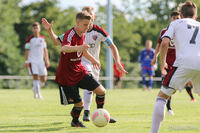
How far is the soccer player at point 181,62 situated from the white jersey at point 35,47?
10.6m

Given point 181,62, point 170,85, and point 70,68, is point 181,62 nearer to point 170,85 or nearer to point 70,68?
point 170,85

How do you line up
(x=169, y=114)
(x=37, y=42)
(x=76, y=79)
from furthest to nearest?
1. (x=37, y=42)
2. (x=169, y=114)
3. (x=76, y=79)

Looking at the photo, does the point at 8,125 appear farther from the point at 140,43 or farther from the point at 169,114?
the point at 140,43

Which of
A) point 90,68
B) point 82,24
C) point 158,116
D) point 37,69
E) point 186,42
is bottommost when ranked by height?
point 37,69

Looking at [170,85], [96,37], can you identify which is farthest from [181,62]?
[96,37]

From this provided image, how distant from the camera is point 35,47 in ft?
52.9

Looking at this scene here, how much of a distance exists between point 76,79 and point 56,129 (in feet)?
2.95

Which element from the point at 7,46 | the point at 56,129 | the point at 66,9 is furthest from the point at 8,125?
the point at 66,9

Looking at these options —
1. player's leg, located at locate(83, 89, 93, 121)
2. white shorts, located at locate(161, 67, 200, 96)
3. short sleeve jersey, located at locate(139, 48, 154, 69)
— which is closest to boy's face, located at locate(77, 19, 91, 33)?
white shorts, located at locate(161, 67, 200, 96)

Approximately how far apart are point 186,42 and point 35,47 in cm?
1084

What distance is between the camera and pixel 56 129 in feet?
23.9

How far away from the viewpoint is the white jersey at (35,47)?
16.1 metres

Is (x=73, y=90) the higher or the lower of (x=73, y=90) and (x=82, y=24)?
the lower

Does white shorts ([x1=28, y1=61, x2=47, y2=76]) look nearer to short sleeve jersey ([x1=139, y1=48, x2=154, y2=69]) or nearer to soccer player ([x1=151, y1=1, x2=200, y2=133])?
short sleeve jersey ([x1=139, y1=48, x2=154, y2=69])
